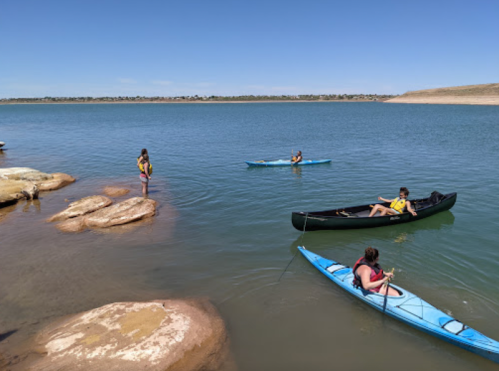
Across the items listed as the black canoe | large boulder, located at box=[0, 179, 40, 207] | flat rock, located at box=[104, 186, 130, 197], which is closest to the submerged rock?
large boulder, located at box=[0, 179, 40, 207]

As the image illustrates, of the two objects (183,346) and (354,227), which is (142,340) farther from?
(354,227)

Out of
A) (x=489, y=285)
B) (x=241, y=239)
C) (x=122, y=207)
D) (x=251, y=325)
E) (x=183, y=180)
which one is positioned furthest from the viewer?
(x=183, y=180)

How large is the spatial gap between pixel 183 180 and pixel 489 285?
18570 mm

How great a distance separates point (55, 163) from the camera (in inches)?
1190

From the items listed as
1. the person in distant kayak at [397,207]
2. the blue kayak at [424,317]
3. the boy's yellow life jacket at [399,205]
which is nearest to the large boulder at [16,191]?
the blue kayak at [424,317]

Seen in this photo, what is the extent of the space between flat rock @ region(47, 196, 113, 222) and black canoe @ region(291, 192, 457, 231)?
32.8ft

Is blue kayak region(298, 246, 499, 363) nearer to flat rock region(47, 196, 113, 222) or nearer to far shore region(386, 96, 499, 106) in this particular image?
flat rock region(47, 196, 113, 222)

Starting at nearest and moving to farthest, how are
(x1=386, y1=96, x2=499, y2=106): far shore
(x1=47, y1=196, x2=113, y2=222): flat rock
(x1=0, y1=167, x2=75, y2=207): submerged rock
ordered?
(x1=47, y1=196, x2=113, y2=222): flat rock < (x1=0, y1=167, x2=75, y2=207): submerged rock < (x1=386, y1=96, x2=499, y2=106): far shore

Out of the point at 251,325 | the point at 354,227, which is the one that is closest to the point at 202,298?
the point at 251,325

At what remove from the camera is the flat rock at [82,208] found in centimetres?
1584

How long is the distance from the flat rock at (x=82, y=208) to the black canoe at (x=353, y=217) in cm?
999

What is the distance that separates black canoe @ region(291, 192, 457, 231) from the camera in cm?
1378

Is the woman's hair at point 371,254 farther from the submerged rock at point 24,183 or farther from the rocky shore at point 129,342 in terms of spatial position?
the submerged rock at point 24,183

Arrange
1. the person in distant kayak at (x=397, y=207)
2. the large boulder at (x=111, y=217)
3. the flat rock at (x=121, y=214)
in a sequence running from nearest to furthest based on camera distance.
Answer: the person in distant kayak at (x=397, y=207)
the large boulder at (x=111, y=217)
the flat rock at (x=121, y=214)
